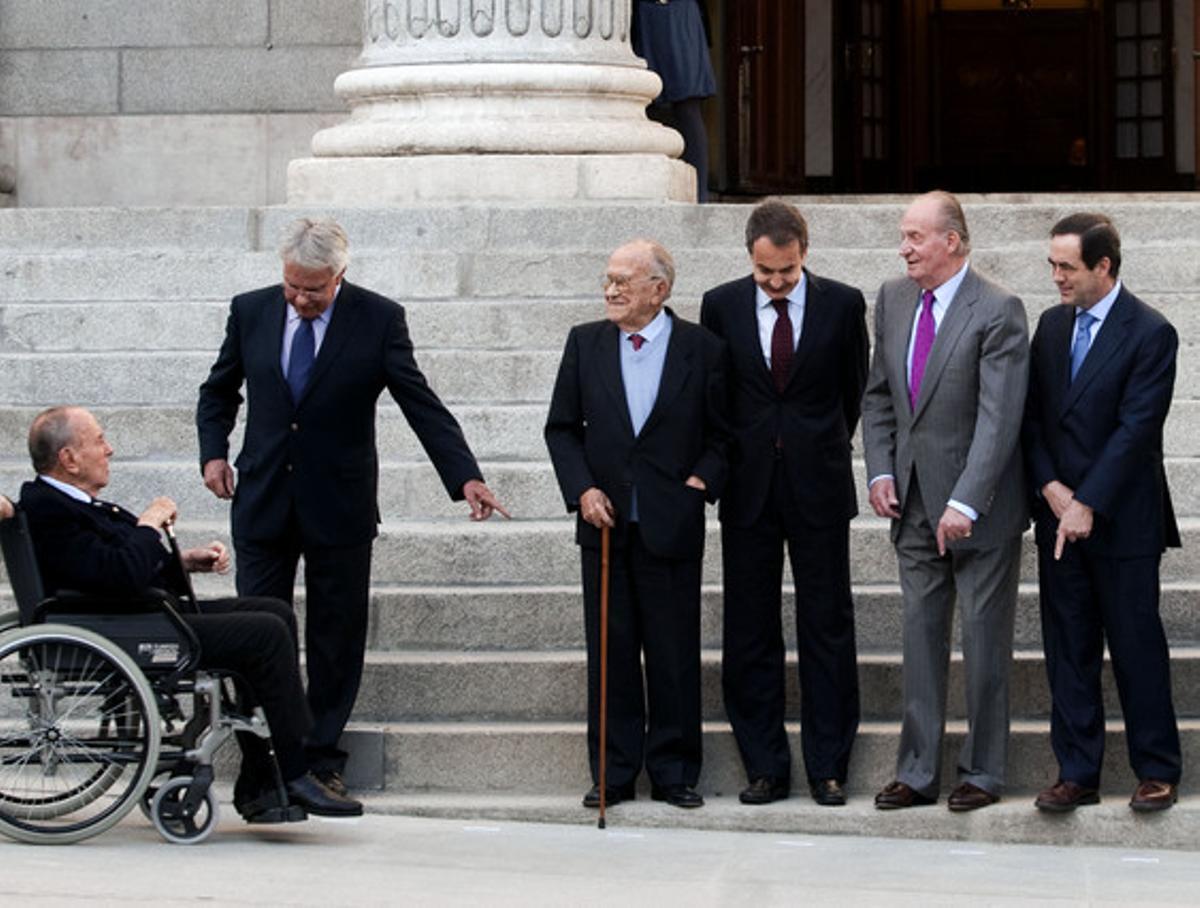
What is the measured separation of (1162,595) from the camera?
950 cm

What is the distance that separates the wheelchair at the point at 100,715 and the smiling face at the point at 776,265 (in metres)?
2.02

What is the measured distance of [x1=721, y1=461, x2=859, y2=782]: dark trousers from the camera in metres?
8.88

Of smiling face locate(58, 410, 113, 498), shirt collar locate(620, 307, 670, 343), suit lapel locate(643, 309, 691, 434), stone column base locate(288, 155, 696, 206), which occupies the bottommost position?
smiling face locate(58, 410, 113, 498)

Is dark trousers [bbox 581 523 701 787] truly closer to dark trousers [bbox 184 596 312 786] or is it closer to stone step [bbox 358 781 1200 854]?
stone step [bbox 358 781 1200 854]

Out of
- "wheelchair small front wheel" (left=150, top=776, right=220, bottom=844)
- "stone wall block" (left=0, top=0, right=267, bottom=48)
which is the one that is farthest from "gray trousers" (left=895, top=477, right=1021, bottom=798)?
"stone wall block" (left=0, top=0, right=267, bottom=48)

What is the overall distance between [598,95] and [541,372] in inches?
93.4

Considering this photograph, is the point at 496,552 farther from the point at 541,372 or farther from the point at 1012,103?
the point at 1012,103

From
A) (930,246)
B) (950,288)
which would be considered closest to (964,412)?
(950,288)

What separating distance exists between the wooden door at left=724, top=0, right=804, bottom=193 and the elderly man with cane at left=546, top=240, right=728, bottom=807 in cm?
907

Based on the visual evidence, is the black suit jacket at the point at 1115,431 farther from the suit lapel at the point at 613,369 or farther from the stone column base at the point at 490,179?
the stone column base at the point at 490,179

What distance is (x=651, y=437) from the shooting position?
8.84 meters

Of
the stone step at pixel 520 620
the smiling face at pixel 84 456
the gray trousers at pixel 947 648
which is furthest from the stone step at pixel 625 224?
the smiling face at pixel 84 456

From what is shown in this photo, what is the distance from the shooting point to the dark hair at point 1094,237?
28.1ft

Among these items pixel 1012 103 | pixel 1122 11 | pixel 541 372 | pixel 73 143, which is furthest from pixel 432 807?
pixel 1012 103
